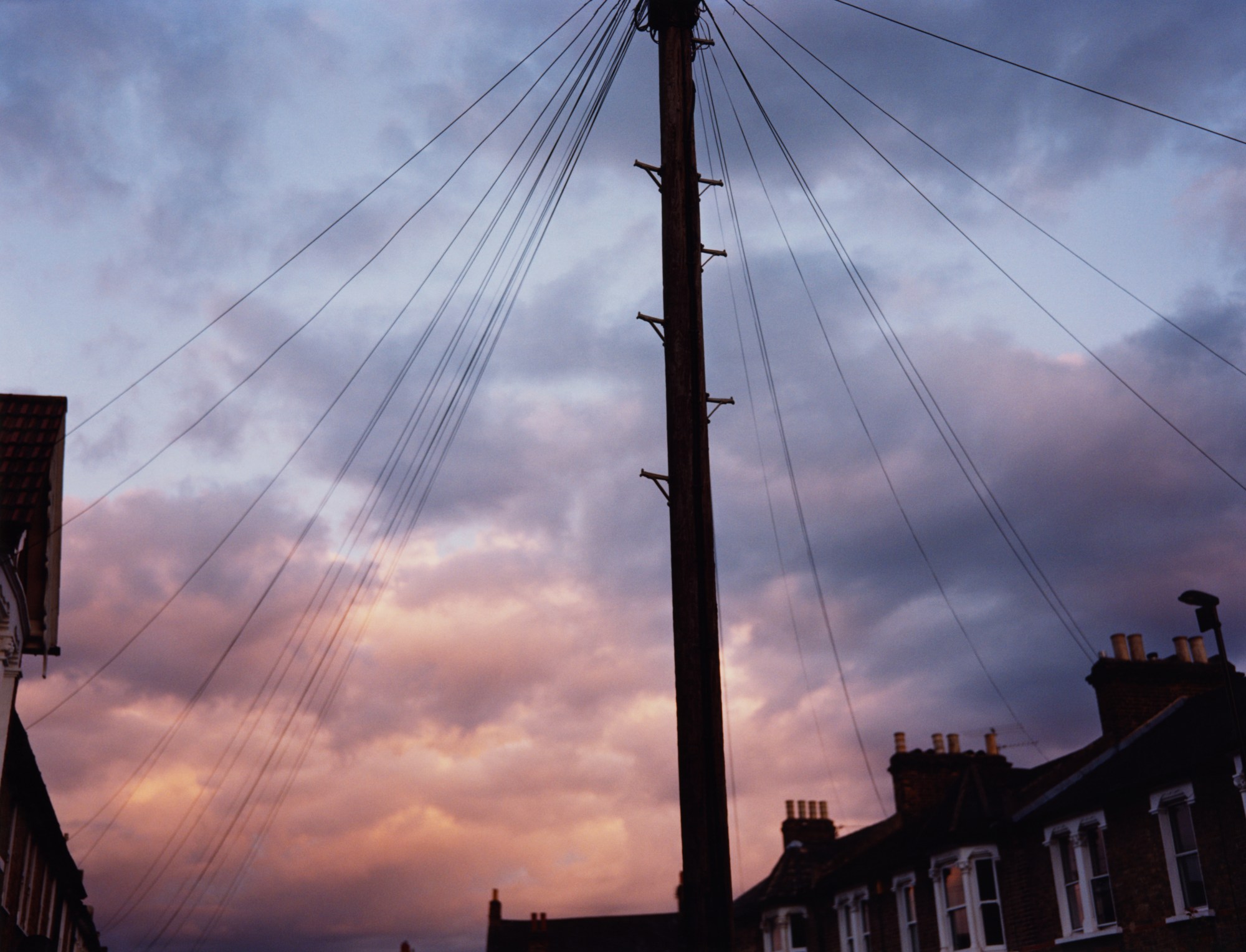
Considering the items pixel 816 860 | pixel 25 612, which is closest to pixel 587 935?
pixel 816 860

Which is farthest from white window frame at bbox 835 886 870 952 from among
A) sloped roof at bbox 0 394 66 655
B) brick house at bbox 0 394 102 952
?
sloped roof at bbox 0 394 66 655

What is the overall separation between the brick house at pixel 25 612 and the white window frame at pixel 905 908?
21.1m

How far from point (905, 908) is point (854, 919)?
9.80 feet

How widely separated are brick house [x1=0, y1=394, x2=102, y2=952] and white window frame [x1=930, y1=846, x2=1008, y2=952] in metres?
20.7

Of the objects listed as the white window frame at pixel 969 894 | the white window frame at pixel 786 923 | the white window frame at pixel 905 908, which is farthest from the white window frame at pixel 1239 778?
the white window frame at pixel 786 923

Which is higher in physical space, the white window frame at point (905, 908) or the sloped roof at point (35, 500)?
the sloped roof at point (35, 500)

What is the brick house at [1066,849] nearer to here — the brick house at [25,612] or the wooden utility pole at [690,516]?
the wooden utility pole at [690,516]

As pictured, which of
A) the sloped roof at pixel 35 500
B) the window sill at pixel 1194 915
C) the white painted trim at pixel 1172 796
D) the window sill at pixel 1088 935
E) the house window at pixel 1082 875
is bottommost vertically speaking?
the window sill at pixel 1088 935

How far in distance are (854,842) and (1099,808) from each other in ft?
44.5

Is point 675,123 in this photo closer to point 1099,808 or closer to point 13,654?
point 13,654

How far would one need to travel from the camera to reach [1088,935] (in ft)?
80.3

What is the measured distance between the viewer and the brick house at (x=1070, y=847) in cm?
2214

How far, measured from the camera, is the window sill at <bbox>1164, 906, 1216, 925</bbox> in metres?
21.5

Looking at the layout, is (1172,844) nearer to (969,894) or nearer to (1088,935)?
(1088,935)
